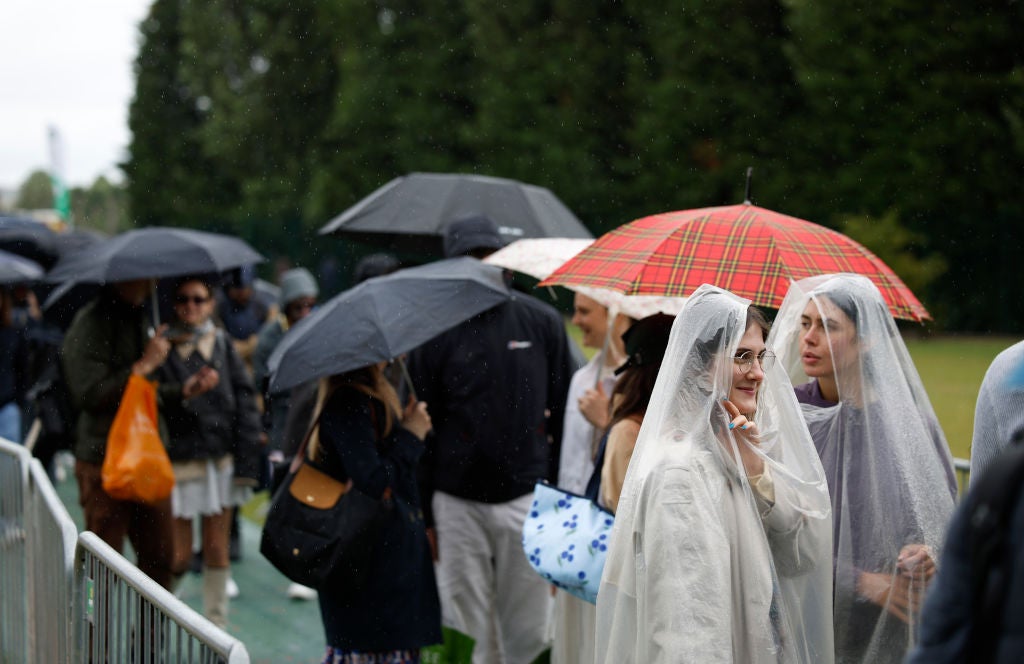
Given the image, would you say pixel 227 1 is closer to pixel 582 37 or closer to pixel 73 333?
pixel 582 37

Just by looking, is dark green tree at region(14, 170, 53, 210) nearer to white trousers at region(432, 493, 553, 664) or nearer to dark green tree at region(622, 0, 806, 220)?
dark green tree at region(622, 0, 806, 220)

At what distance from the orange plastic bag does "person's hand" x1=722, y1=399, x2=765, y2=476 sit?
135 inches

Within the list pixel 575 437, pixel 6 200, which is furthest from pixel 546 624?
pixel 6 200

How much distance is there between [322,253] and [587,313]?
28.6 metres

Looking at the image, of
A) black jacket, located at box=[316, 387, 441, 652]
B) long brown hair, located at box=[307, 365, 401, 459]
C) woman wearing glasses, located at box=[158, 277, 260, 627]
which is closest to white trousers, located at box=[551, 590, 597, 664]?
black jacket, located at box=[316, 387, 441, 652]

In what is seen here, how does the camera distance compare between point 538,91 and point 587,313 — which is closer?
point 587,313

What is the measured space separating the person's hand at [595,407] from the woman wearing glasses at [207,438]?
2.34 m

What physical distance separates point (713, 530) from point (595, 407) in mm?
1736

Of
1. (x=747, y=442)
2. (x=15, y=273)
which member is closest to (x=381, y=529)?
(x=747, y=442)

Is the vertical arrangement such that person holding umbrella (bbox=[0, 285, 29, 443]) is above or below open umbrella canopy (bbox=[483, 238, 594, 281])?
below

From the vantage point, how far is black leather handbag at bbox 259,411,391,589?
13.9 ft

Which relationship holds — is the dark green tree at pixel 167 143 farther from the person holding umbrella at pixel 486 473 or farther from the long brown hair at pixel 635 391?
the long brown hair at pixel 635 391

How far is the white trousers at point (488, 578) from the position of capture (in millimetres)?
5246

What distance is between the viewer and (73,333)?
5863 mm
